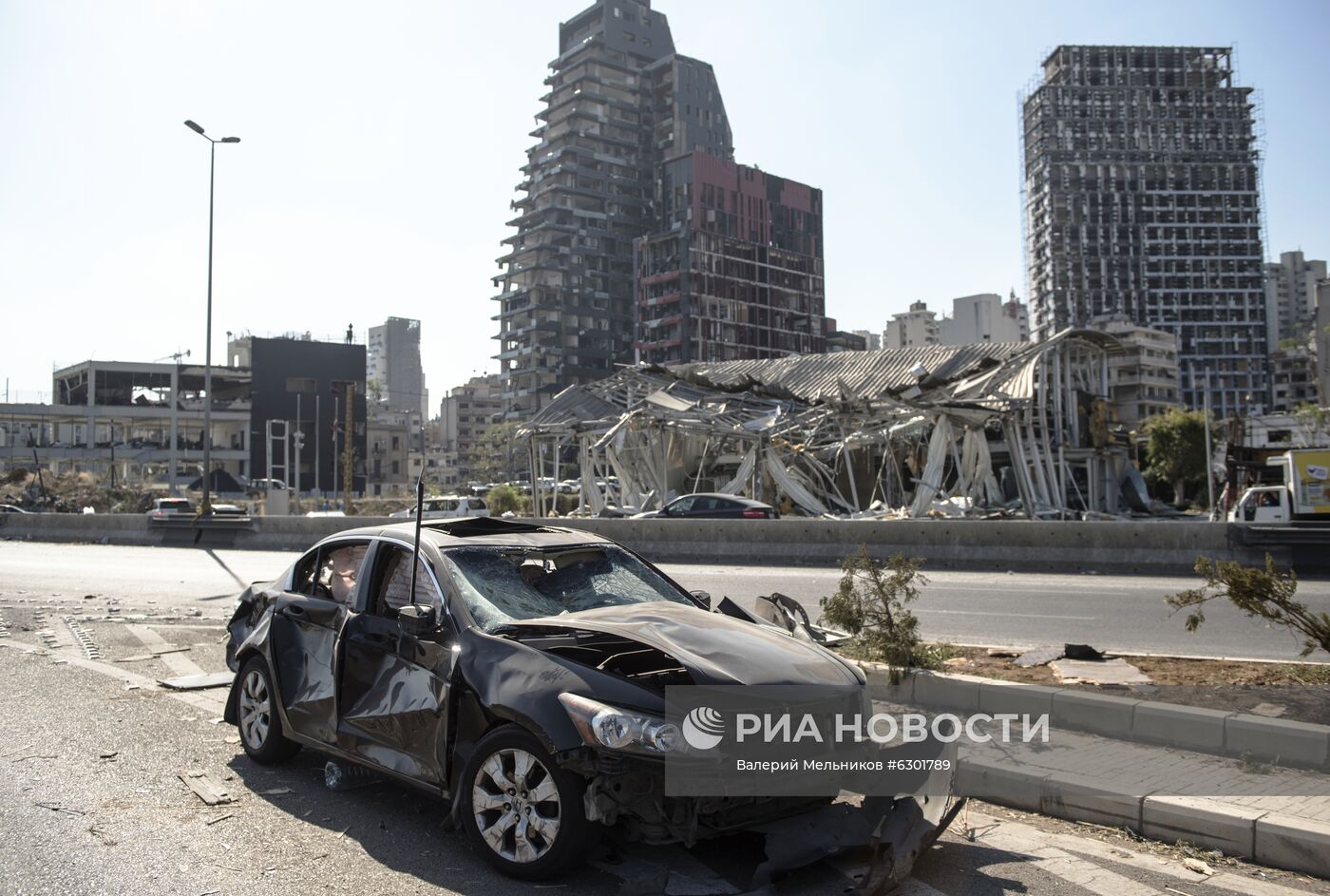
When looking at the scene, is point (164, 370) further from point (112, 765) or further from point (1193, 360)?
point (1193, 360)

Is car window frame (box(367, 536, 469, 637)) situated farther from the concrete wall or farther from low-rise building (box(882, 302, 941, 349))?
low-rise building (box(882, 302, 941, 349))

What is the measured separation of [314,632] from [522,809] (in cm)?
233

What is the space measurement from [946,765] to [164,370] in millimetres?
Answer: 107598

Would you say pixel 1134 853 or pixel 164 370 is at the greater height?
pixel 164 370

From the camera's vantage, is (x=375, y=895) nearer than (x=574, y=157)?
Yes

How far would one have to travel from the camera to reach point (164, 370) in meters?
99.7

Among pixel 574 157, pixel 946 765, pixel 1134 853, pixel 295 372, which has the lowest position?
pixel 1134 853

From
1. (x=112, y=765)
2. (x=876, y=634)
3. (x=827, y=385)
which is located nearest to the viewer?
(x=112, y=765)

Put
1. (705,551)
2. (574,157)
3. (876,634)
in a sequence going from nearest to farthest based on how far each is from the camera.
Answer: (876,634) → (705,551) → (574,157)

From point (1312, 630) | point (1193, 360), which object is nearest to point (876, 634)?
point (1312, 630)

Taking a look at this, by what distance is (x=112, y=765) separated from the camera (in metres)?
6.41

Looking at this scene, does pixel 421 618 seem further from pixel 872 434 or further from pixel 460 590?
pixel 872 434

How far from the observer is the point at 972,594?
15.7 m

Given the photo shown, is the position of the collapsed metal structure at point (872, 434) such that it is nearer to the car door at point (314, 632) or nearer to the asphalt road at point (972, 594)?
the asphalt road at point (972, 594)
